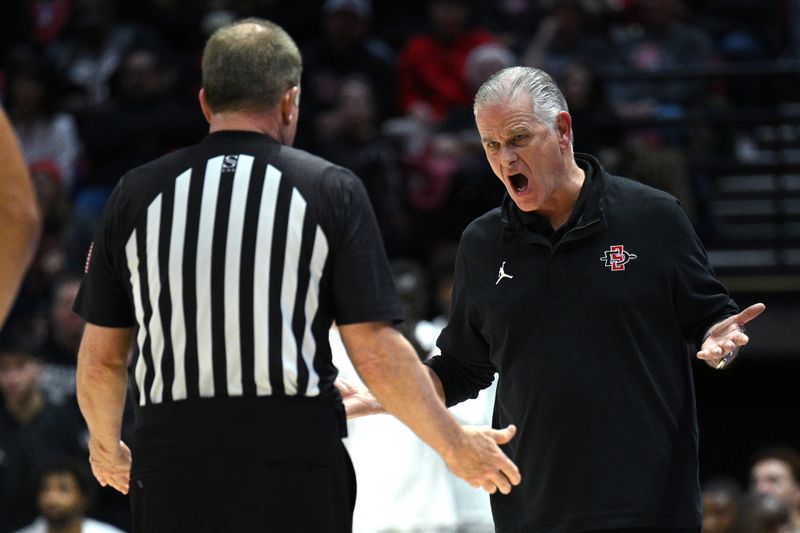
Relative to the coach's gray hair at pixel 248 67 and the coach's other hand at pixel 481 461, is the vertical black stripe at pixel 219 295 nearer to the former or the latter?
the coach's gray hair at pixel 248 67

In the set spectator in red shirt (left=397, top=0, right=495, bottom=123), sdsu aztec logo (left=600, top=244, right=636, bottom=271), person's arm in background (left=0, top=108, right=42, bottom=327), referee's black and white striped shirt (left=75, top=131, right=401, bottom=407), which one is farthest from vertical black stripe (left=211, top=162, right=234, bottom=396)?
spectator in red shirt (left=397, top=0, right=495, bottom=123)

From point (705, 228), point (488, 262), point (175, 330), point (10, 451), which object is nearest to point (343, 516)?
point (175, 330)

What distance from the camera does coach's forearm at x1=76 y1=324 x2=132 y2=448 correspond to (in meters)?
4.25

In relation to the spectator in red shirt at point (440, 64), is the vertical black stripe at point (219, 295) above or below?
below

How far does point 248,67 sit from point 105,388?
1055 mm

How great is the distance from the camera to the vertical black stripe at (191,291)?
4035 millimetres

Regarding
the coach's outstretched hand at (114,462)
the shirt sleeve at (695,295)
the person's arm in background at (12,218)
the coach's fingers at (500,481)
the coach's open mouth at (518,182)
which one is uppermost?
the person's arm in background at (12,218)

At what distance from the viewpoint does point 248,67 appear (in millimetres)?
4156

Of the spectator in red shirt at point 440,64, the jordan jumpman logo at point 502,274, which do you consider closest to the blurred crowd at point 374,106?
the spectator in red shirt at point 440,64

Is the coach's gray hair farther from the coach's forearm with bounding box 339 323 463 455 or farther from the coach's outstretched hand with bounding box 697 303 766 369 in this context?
the coach's outstretched hand with bounding box 697 303 766 369

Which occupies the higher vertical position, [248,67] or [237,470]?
[248,67]

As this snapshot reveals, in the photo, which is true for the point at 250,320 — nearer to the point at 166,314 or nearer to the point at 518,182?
the point at 166,314

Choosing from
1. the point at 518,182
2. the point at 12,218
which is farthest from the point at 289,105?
the point at 12,218

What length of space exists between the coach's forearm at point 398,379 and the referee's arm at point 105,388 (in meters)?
0.71
